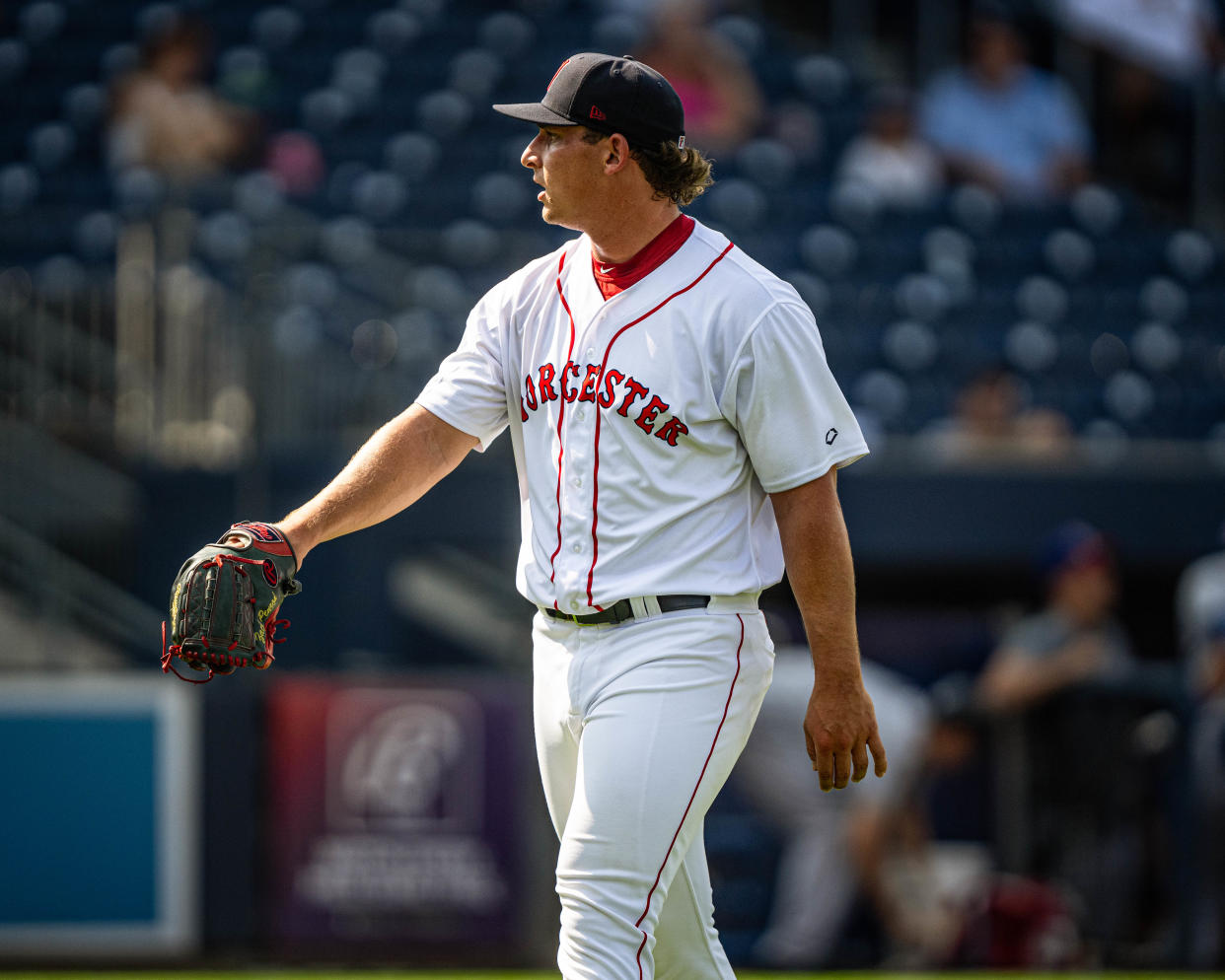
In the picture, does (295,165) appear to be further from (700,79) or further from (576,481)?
(576,481)

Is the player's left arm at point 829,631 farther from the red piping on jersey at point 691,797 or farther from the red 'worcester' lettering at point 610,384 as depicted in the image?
the red 'worcester' lettering at point 610,384

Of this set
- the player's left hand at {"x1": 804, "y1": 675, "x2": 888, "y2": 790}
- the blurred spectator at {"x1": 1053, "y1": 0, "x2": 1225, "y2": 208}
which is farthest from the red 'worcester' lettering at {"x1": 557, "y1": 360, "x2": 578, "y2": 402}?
the blurred spectator at {"x1": 1053, "y1": 0, "x2": 1225, "y2": 208}

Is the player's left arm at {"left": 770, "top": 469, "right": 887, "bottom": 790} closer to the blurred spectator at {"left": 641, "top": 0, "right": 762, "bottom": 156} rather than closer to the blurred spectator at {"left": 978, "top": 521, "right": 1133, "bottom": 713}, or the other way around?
the blurred spectator at {"left": 978, "top": 521, "right": 1133, "bottom": 713}

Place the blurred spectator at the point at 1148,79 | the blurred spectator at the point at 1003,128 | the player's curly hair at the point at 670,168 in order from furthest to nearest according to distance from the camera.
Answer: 1. the blurred spectator at the point at 1148,79
2. the blurred spectator at the point at 1003,128
3. the player's curly hair at the point at 670,168

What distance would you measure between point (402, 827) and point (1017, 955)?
2311 millimetres

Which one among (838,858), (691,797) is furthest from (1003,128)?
(691,797)

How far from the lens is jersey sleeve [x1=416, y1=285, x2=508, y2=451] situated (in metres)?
3.01

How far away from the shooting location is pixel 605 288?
2947 millimetres

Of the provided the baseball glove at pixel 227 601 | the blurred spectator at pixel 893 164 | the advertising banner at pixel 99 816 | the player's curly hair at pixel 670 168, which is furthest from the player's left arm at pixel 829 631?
the blurred spectator at pixel 893 164

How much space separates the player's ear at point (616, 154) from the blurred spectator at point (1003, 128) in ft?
24.6

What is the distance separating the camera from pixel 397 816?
614 cm

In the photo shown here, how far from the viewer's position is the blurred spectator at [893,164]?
964cm

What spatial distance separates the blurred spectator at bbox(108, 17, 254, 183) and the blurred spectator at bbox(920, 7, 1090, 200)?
4.21m

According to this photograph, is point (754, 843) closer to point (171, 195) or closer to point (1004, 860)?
point (1004, 860)
